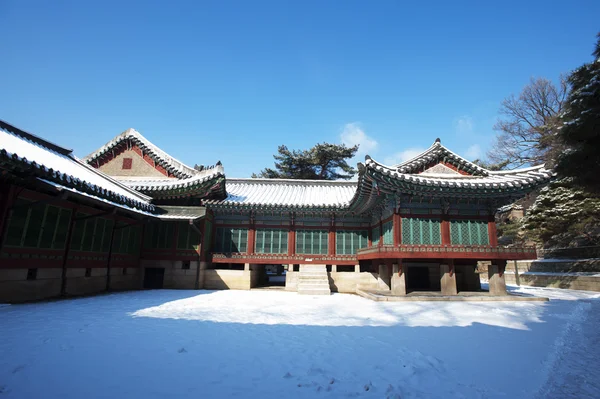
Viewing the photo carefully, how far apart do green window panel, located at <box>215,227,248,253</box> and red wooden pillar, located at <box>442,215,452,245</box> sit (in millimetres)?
12665

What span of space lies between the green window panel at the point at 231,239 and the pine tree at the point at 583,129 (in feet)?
58.2

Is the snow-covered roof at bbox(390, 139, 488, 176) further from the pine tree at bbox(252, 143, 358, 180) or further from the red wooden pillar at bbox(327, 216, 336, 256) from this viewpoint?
the pine tree at bbox(252, 143, 358, 180)

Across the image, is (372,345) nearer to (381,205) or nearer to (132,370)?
(132,370)

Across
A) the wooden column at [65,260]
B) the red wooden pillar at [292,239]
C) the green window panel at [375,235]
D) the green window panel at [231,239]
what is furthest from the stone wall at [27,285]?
the green window panel at [375,235]

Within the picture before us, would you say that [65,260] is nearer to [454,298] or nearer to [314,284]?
[314,284]

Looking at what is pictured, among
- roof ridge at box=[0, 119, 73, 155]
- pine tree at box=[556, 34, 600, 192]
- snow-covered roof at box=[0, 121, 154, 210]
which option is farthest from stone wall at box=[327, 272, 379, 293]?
roof ridge at box=[0, 119, 73, 155]

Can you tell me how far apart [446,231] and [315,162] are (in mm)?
27484

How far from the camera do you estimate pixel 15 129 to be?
14.1 meters

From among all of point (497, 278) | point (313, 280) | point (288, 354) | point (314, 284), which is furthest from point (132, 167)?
point (497, 278)

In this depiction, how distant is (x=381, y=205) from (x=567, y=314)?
9.51 m

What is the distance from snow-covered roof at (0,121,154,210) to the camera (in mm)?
9836

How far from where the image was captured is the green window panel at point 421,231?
16297 mm

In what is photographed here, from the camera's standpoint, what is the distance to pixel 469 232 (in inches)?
655

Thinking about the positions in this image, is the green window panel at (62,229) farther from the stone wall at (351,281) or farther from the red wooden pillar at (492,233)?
the red wooden pillar at (492,233)
